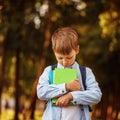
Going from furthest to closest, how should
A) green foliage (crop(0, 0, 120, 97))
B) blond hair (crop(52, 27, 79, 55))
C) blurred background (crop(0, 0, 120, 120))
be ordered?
1. blurred background (crop(0, 0, 120, 120))
2. green foliage (crop(0, 0, 120, 97))
3. blond hair (crop(52, 27, 79, 55))

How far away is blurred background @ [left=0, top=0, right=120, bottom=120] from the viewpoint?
54.2 feet

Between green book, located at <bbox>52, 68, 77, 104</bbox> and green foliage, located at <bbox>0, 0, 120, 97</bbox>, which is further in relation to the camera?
green foliage, located at <bbox>0, 0, 120, 97</bbox>

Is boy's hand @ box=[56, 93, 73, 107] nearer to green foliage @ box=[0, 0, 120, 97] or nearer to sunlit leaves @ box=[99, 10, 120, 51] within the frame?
green foliage @ box=[0, 0, 120, 97]

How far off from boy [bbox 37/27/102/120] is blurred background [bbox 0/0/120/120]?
28.7ft

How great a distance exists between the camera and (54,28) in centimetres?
1881

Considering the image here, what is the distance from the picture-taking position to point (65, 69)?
3.96 m

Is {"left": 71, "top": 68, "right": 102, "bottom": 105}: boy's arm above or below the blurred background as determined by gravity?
below

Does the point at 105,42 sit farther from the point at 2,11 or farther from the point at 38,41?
the point at 2,11

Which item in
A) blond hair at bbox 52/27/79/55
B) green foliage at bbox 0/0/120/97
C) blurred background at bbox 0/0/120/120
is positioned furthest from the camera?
blurred background at bbox 0/0/120/120

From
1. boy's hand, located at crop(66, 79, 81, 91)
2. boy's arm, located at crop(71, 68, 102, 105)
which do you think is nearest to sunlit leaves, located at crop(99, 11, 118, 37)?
boy's arm, located at crop(71, 68, 102, 105)

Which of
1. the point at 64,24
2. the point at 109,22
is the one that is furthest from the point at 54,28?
the point at 109,22

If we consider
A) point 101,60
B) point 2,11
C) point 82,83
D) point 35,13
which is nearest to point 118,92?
point 101,60

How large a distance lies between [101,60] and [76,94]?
18.8 meters

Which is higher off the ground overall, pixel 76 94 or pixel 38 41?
pixel 38 41
